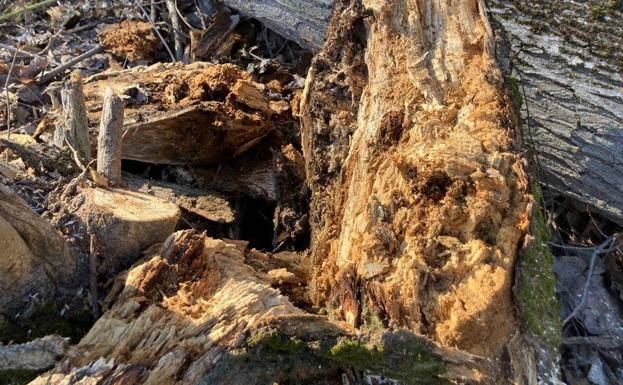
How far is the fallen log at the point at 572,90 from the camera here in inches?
106

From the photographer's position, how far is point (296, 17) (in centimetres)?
337

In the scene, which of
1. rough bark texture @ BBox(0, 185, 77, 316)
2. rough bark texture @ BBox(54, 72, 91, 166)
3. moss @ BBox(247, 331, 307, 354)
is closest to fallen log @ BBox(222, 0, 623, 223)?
moss @ BBox(247, 331, 307, 354)

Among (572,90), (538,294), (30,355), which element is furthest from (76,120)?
(572,90)

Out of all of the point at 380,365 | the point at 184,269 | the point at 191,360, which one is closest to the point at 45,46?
the point at 184,269

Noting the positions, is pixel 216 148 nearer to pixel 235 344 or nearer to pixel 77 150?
pixel 77 150

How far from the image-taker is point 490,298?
160cm

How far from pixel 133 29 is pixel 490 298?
9.93 ft

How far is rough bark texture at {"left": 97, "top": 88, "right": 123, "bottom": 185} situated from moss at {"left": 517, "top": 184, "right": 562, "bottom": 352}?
153cm

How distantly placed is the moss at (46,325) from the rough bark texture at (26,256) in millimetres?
39

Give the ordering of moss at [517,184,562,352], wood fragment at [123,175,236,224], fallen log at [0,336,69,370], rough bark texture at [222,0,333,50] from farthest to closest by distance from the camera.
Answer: rough bark texture at [222,0,333,50] → wood fragment at [123,175,236,224] → moss at [517,184,562,352] → fallen log at [0,336,69,370]

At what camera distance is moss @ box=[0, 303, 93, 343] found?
1.71 metres

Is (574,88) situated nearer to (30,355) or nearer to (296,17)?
(296,17)

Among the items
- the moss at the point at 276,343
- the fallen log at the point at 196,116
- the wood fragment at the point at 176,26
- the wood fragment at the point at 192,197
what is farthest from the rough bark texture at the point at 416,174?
the wood fragment at the point at 176,26

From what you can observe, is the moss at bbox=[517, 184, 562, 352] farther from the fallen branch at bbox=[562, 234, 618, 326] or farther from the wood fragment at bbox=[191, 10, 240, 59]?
the wood fragment at bbox=[191, 10, 240, 59]
